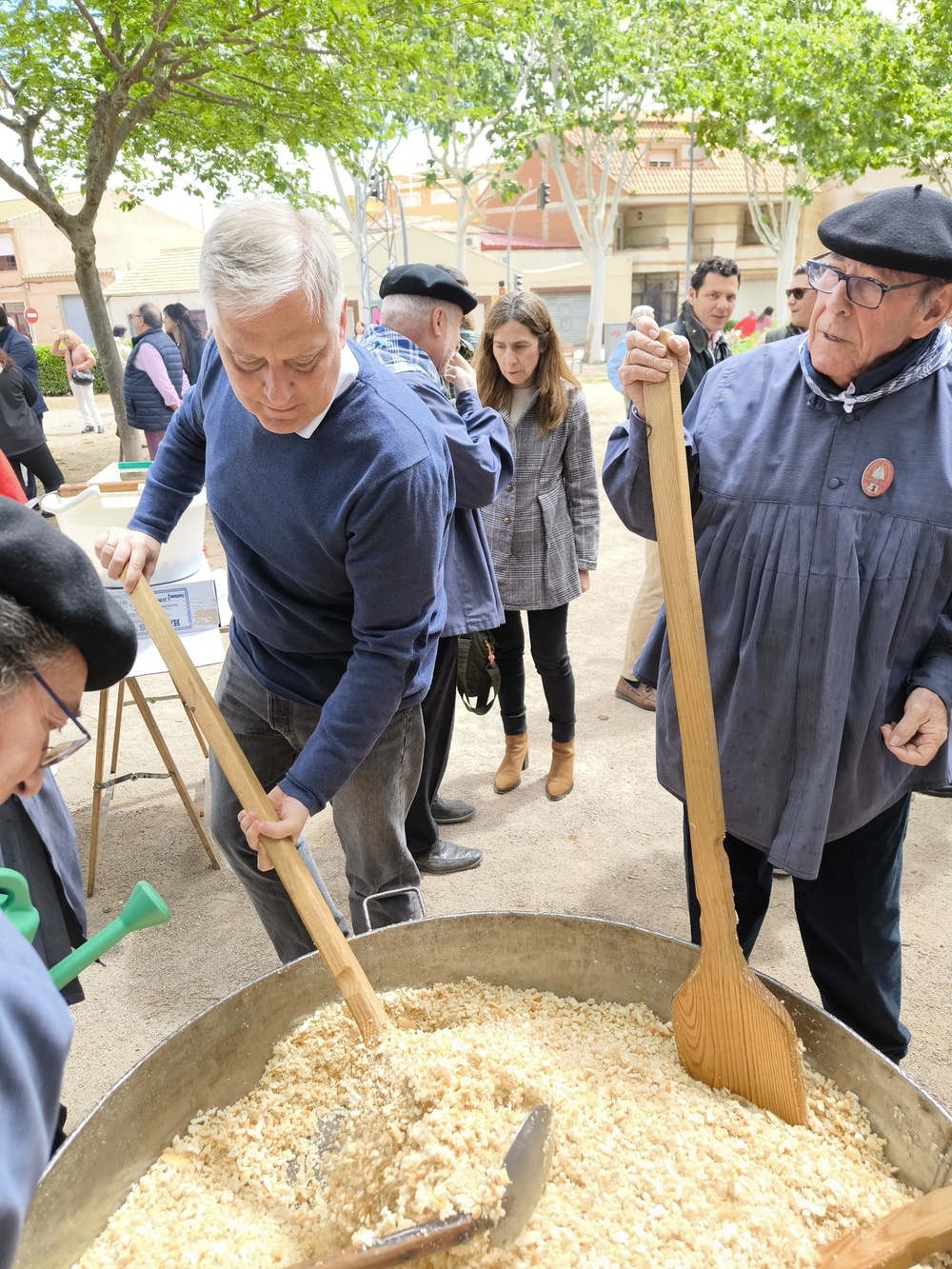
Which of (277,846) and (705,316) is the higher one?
(705,316)

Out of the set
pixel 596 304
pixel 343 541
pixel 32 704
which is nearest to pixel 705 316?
pixel 343 541

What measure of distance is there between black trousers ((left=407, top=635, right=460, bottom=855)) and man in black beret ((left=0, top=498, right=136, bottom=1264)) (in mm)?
2114

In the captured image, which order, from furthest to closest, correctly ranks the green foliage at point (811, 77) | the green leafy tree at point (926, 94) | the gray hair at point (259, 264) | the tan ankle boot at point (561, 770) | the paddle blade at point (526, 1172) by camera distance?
the green foliage at point (811, 77) < the green leafy tree at point (926, 94) < the tan ankle boot at point (561, 770) < the gray hair at point (259, 264) < the paddle blade at point (526, 1172)

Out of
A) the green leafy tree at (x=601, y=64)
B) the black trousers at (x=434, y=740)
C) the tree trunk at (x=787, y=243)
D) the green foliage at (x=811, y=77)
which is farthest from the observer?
the tree trunk at (x=787, y=243)

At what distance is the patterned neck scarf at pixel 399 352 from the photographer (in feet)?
8.40

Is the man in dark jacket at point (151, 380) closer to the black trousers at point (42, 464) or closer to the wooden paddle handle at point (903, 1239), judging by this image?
the black trousers at point (42, 464)

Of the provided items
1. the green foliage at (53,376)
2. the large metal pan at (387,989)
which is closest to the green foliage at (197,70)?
the large metal pan at (387,989)

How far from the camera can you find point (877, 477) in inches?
63.6

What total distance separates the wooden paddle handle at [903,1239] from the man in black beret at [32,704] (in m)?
0.98

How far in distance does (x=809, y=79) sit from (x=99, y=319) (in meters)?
12.1

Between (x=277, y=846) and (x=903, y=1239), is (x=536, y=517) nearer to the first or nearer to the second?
(x=277, y=846)

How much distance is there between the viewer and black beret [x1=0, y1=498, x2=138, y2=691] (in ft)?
2.67

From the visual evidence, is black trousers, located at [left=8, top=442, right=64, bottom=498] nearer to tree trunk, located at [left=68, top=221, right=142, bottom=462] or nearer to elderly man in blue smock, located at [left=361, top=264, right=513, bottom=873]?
tree trunk, located at [left=68, top=221, right=142, bottom=462]

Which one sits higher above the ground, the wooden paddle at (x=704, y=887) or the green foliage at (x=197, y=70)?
the green foliage at (x=197, y=70)
